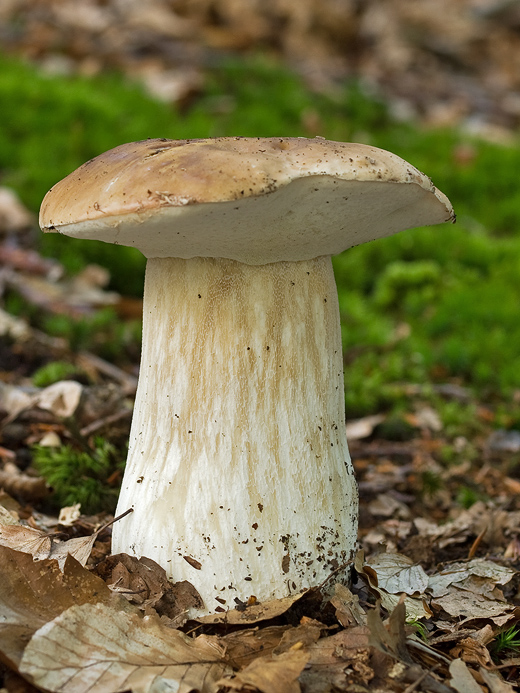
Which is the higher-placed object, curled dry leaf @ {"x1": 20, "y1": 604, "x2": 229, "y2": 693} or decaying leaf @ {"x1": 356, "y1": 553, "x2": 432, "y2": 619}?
curled dry leaf @ {"x1": 20, "y1": 604, "x2": 229, "y2": 693}

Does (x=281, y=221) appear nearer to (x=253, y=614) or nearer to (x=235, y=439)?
(x=235, y=439)

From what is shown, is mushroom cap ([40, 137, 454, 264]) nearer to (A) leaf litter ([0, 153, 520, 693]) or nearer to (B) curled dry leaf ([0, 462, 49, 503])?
(A) leaf litter ([0, 153, 520, 693])

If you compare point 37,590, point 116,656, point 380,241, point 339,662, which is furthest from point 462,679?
point 380,241

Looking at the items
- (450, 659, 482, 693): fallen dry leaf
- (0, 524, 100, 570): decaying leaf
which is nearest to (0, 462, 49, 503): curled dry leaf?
(0, 524, 100, 570): decaying leaf

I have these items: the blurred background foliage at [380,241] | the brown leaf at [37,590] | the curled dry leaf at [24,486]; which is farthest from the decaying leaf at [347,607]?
the blurred background foliage at [380,241]

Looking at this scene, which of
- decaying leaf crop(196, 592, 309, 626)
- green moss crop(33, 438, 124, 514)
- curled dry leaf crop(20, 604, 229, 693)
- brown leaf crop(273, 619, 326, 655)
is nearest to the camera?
curled dry leaf crop(20, 604, 229, 693)

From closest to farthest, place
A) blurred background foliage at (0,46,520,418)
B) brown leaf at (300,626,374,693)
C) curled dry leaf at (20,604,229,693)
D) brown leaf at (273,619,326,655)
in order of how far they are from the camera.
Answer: curled dry leaf at (20,604,229,693) → brown leaf at (300,626,374,693) → brown leaf at (273,619,326,655) → blurred background foliage at (0,46,520,418)

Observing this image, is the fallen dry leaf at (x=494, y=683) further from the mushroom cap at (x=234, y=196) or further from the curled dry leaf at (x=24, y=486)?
the curled dry leaf at (x=24, y=486)
